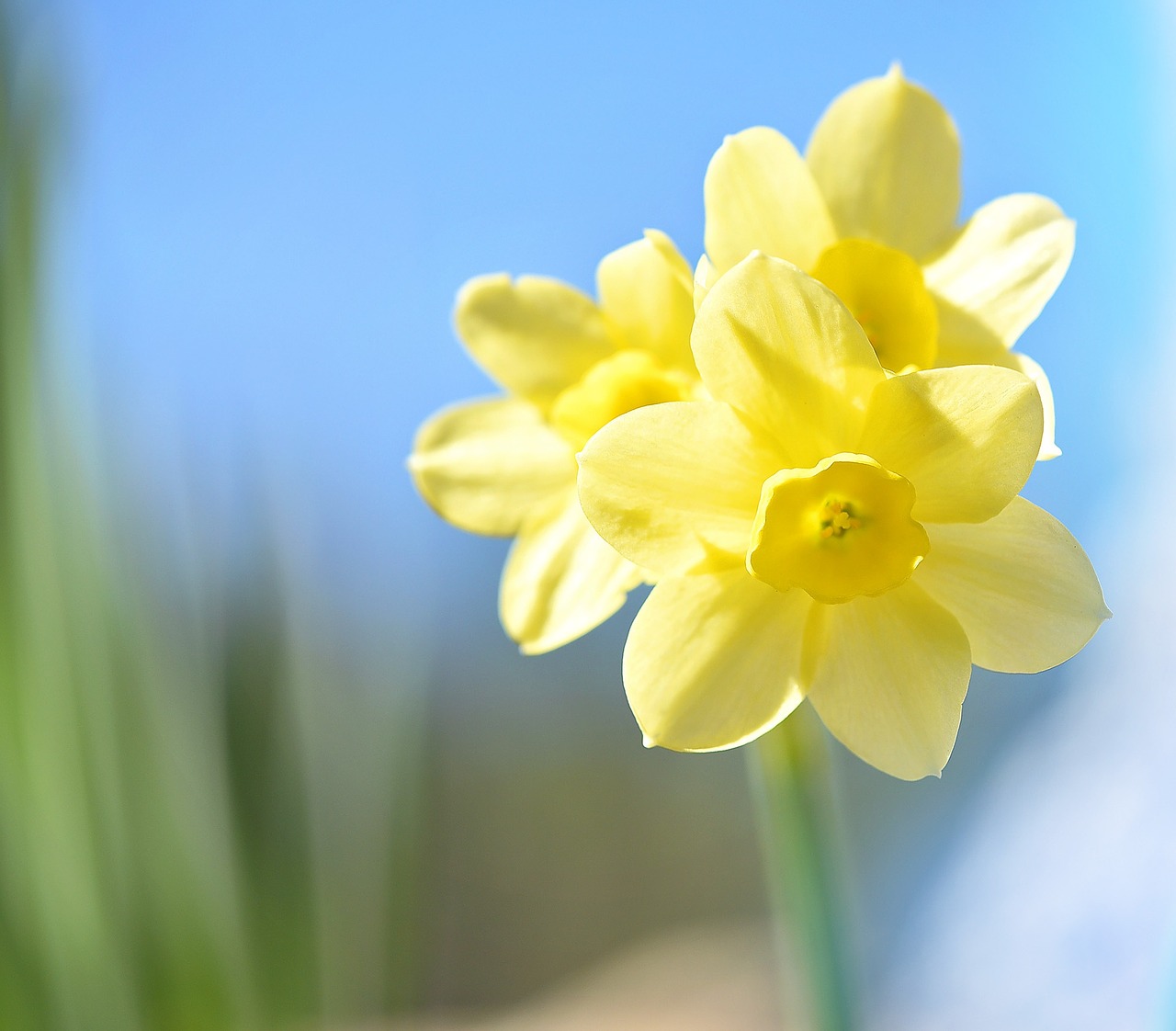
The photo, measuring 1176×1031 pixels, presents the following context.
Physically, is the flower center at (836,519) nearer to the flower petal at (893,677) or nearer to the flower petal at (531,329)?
the flower petal at (893,677)

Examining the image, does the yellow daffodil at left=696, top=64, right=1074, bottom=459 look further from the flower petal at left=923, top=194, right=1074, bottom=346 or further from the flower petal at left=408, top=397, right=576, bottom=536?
the flower petal at left=408, top=397, right=576, bottom=536

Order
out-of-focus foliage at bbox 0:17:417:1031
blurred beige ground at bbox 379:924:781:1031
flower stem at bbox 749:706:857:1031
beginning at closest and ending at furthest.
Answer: flower stem at bbox 749:706:857:1031, out-of-focus foliage at bbox 0:17:417:1031, blurred beige ground at bbox 379:924:781:1031

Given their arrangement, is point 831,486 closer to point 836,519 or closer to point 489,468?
point 836,519

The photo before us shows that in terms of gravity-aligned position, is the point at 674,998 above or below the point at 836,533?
below

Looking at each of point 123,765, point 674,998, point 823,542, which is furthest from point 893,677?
point 674,998

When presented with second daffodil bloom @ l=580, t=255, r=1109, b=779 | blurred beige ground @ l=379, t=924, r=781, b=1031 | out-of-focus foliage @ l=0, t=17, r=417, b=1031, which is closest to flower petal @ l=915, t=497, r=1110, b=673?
second daffodil bloom @ l=580, t=255, r=1109, b=779
